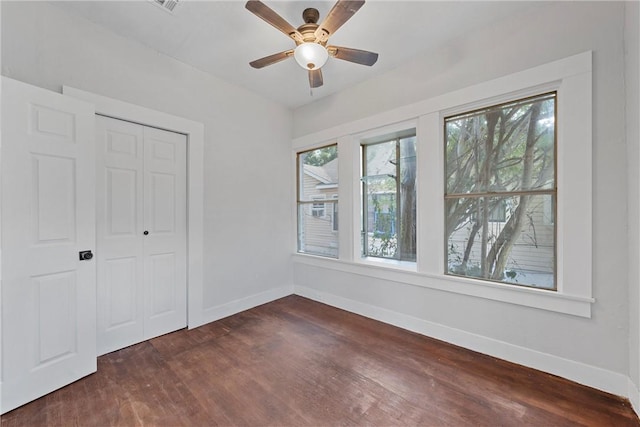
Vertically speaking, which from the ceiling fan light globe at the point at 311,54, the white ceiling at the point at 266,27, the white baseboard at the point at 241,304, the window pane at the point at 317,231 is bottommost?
the white baseboard at the point at 241,304

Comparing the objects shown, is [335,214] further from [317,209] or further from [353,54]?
[353,54]

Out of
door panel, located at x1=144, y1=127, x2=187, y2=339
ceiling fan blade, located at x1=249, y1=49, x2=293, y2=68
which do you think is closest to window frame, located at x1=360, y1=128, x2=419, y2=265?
ceiling fan blade, located at x1=249, y1=49, x2=293, y2=68

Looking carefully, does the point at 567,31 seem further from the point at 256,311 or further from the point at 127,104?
the point at 256,311

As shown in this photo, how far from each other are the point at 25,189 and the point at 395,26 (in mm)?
3122

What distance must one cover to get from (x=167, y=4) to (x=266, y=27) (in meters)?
0.77

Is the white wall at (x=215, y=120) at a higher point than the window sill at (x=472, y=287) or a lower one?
higher

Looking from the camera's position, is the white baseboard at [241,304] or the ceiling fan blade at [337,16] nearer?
the ceiling fan blade at [337,16]

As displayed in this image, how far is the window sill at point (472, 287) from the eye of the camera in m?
1.98

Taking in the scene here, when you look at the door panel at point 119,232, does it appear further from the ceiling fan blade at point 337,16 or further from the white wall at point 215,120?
the ceiling fan blade at point 337,16

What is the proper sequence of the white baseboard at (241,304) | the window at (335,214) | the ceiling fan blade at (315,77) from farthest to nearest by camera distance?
the window at (335,214) < the white baseboard at (241,304) < the ceiling fan blade at (315,77)

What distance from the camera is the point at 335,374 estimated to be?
2.08 meters

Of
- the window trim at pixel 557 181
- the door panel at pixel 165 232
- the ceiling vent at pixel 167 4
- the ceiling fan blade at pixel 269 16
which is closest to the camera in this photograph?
the ceiling fan blade at pixel 269 16

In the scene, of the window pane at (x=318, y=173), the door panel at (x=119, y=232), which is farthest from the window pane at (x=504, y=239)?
the door panel at (x=119, y=232)

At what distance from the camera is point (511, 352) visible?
2.22 meters
